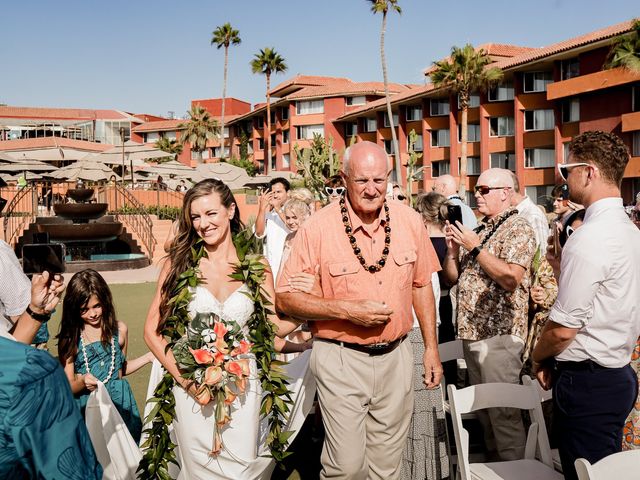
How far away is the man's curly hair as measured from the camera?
3.23m

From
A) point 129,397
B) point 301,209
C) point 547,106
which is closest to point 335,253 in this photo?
point 129,397

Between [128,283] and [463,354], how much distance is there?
1410 cm

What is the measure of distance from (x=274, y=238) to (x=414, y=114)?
4415 centimetres

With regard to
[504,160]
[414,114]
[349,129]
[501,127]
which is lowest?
[504,160]

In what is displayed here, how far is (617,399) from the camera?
3.15 meters

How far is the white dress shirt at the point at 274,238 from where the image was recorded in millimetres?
7762

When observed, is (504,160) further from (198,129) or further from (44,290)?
(44,290)

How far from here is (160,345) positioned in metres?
4.17

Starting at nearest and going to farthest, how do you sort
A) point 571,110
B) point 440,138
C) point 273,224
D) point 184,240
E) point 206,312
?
point 206,312 < point 184,240 < point 273,224 < point 571,110 < point 440,138

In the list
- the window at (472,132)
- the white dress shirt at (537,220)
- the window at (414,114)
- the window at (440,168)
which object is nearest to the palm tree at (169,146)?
the window at (414,114)

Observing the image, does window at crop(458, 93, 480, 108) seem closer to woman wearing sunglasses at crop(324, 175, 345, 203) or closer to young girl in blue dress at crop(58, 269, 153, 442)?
woman wearing sunglasses at crop(324, 175, 345, 203)

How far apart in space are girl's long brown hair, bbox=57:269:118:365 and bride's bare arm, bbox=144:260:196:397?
31.3 inches

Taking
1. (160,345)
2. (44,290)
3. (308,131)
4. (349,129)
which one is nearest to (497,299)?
(160,345)

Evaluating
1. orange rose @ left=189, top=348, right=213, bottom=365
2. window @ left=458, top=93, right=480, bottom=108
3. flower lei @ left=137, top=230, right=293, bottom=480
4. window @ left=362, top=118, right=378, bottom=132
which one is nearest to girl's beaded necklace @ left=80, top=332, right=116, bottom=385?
flower lei @ left=137, top=230, right=293, bottom=480
